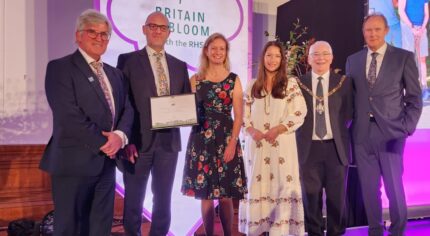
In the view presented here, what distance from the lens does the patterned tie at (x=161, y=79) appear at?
306 cm

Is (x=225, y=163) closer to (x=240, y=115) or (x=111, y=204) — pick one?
(x=240, y=115)

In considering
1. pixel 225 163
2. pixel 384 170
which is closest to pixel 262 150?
pixel 225 163

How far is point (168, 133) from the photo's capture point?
3029 mm

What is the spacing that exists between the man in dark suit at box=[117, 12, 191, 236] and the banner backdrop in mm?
481

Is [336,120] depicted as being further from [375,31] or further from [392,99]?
[375,31]

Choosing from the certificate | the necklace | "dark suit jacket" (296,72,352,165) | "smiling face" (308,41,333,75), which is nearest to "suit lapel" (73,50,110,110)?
the certificate

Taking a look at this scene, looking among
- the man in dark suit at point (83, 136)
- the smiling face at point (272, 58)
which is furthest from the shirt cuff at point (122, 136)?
the smiling face at point (272, 58)

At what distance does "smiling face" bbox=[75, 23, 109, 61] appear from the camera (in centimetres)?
241

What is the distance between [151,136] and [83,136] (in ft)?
2.29

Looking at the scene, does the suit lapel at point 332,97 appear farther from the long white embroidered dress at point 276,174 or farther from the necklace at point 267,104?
the necklace at point 267,104

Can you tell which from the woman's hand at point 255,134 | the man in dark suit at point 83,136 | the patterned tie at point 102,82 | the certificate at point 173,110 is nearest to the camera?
the man in dark suit at point 83,136

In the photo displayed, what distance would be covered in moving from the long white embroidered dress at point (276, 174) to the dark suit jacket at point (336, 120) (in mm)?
179

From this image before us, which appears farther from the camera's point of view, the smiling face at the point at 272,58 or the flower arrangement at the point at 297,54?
the flower arrangement at the point at 297,54

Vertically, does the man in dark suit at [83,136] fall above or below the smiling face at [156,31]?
below
